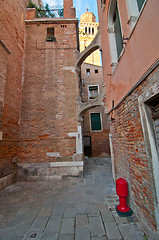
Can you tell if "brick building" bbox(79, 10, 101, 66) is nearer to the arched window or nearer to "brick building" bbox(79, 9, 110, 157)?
"brick building" bbox(79, 9, 110, 157)

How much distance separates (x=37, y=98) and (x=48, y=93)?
0.68 m

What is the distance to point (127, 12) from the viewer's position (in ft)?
8.59

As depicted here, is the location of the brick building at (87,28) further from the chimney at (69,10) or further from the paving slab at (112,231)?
the paving slab at (112,231)

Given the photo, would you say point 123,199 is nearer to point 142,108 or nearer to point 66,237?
point 66,237

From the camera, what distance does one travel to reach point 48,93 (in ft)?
21.6

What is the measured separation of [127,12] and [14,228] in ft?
17.7

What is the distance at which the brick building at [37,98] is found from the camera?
538cm

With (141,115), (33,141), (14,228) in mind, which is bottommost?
(14,228)

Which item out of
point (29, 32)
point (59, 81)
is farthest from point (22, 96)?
point (29, 32)

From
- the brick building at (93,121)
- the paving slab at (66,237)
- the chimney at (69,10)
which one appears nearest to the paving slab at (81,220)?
the paving slab at (66,237)

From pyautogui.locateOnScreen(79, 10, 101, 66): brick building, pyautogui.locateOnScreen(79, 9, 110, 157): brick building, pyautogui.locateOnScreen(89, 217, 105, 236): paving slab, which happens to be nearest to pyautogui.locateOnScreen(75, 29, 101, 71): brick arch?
pyautogui.locateOnScreen(79, 9, 110, 157): brick building

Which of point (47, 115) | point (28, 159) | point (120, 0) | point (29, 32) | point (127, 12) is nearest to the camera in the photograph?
point (127, 12)

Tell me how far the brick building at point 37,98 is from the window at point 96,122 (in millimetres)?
7432

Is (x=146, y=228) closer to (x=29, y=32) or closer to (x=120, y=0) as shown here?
(x=120, y=0)
